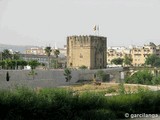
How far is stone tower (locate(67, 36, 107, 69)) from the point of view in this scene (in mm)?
54469

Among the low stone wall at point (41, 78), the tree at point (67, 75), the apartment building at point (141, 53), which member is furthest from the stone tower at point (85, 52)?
the apartment building at point (141, 53)

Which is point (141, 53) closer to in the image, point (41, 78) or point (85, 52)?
point (85, 52)

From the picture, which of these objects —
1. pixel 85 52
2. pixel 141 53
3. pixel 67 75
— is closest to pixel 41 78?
pixel 67 75

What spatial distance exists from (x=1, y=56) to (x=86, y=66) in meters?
11.4

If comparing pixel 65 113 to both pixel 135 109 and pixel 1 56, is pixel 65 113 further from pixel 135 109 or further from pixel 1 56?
pixel 1 56

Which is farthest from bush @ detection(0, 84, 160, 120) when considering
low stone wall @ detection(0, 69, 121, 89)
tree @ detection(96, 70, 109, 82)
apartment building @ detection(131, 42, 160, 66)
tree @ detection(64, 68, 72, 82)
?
apartment building @ detection(131, 42, 160, 66)

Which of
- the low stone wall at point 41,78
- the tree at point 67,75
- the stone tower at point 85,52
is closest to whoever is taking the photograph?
the low stone wall at point 41,78

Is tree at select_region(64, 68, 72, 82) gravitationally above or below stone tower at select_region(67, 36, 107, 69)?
below

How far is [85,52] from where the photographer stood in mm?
54750

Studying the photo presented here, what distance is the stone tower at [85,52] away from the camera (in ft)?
179

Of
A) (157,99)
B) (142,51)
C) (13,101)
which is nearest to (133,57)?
(142,51)

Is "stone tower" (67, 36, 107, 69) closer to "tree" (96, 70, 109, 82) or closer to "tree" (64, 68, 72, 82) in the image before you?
"tree" (96, 70, 109, 82)

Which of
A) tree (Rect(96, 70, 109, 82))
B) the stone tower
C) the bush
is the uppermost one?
the stone tower

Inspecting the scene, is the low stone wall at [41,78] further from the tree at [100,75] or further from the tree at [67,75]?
the tree at [100,75]
